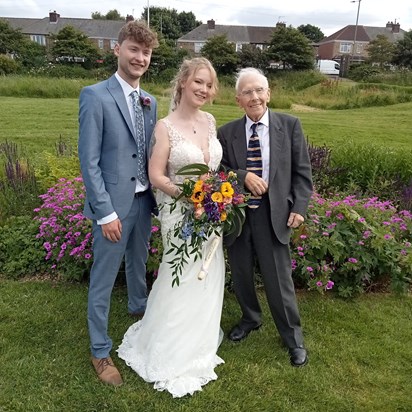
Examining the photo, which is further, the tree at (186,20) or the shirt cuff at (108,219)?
the tree at (186,20)

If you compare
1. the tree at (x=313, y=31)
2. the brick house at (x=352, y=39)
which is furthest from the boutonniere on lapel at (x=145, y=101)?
the tree at (x=313, y=31)

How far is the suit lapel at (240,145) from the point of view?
299 cm

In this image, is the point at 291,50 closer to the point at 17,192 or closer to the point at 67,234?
the point at 17,192

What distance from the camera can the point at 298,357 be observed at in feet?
10.7

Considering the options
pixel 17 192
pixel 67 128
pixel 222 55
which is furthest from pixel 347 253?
pixel 222 55

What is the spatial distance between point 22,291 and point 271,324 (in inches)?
96.2

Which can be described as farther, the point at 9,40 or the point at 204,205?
the point at 9,40

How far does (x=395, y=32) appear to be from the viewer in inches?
2420

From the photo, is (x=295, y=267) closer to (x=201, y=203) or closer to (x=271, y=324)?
(x=271, y=324)

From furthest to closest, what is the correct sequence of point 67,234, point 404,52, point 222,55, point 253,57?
point 404,52, point 253,57, point 222,55, point 67,234

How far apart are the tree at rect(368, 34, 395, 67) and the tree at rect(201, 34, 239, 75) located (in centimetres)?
1360

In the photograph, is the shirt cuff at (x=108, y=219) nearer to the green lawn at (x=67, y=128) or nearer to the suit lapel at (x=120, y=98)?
the suit lapel at (x=120, y=98)

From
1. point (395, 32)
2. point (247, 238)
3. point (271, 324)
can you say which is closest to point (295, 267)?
point (271, 324)

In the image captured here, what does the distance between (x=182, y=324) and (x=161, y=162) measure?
3.82 feet
